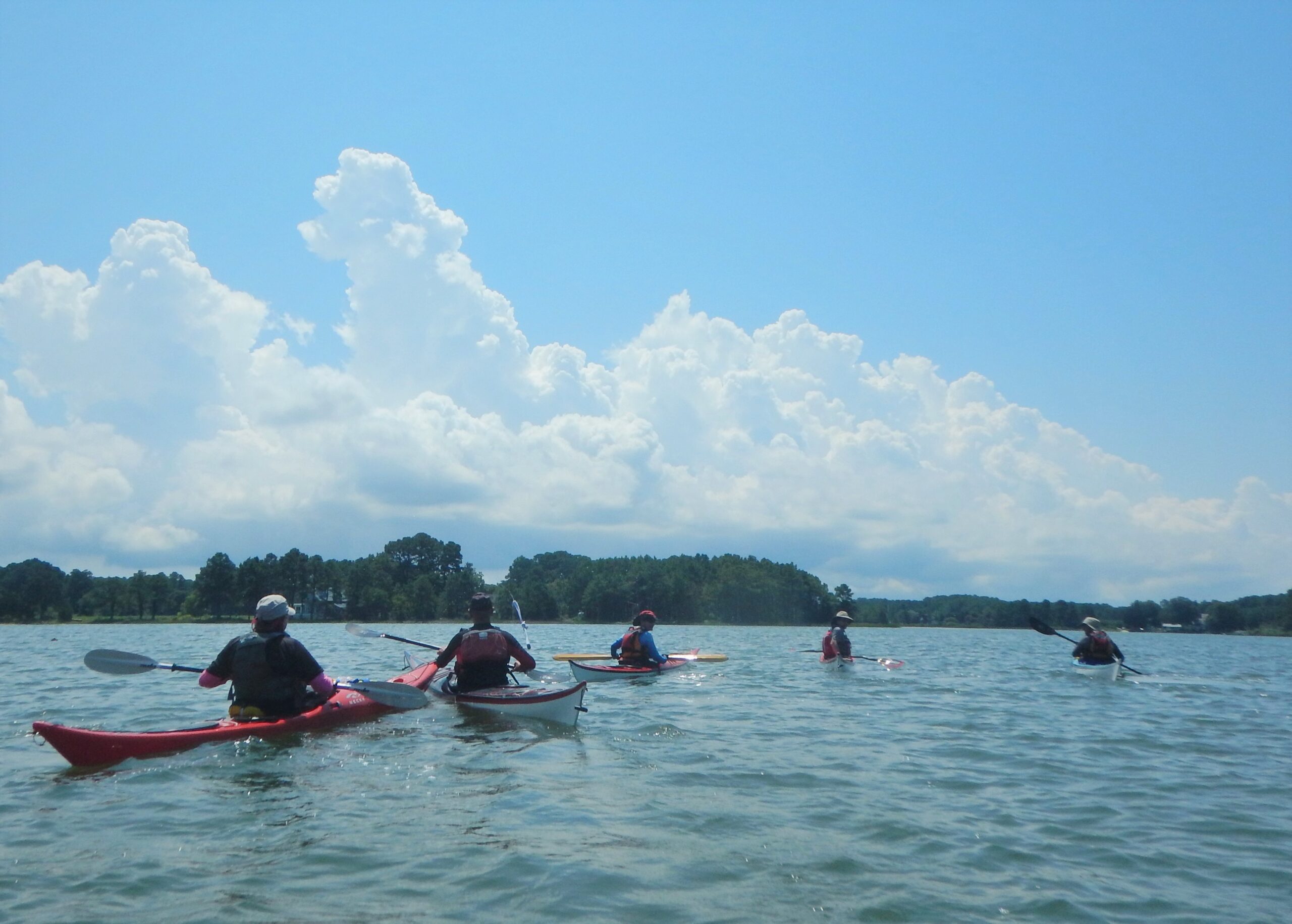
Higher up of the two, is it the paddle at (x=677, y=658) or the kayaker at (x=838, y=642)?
the kayaker at (x=838, y=642)

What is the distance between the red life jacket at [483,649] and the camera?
40.2 feet

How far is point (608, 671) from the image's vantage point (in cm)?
1761

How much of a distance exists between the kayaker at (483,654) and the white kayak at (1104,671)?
14.1 metres

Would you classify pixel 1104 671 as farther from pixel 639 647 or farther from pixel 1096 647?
pixel 639 647

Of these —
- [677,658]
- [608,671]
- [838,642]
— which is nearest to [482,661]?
[608,671]

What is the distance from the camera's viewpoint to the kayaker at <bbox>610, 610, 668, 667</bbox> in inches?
739

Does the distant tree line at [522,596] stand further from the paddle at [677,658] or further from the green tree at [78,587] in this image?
the paddle at [677,658]

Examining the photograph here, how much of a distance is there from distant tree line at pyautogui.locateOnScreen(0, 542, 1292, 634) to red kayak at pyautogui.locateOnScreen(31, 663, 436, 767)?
7606 centimetres

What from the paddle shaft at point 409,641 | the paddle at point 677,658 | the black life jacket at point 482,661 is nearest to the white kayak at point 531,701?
the black life jacket at point 482,661

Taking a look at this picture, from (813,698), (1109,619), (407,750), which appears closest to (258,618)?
(407,750)

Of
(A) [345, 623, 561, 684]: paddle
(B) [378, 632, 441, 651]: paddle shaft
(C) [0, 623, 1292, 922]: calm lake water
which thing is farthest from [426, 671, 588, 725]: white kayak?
(B) [378, 632, 441, 651]: paddle shaft

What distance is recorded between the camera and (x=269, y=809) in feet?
22.7

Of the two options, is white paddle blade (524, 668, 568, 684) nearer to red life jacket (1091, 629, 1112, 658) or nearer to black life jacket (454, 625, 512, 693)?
black life jacket (454, 625, 512, 693)

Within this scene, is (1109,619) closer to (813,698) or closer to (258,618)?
(813,698)
